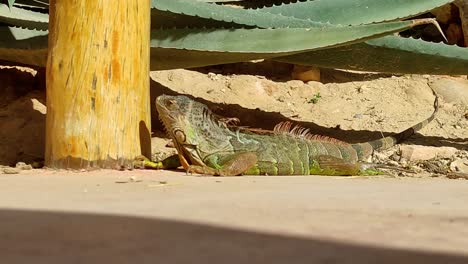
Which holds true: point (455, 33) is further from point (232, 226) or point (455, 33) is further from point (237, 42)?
point (232, 226)

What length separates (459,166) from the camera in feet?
23.3

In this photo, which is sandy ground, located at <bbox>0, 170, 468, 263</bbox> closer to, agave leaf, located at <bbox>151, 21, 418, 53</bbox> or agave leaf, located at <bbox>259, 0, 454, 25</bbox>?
agave leaf, located at <bbox>151, 21, 418, 53</bbox>

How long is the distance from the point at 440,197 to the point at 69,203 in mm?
1743

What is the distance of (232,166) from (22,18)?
2147 mm

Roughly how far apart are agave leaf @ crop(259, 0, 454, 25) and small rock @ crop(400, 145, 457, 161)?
1562mm

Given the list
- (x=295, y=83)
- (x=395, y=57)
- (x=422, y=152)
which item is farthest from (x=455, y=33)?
(x=395, y=57)

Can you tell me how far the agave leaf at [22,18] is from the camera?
6496 mm

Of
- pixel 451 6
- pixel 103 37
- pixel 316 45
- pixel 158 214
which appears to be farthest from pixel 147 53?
pixel 451 6

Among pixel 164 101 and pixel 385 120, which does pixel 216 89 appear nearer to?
pixel 385 120

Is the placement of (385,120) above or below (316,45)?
below

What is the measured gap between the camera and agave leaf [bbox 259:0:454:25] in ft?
22.1

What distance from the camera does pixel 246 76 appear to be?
9328mm

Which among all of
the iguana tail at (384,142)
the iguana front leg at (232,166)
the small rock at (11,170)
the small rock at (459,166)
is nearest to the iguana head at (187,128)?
the iguana front leg at (232,166)

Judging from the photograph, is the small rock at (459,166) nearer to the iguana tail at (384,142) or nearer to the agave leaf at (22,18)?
the iguana tail at (384,142)
